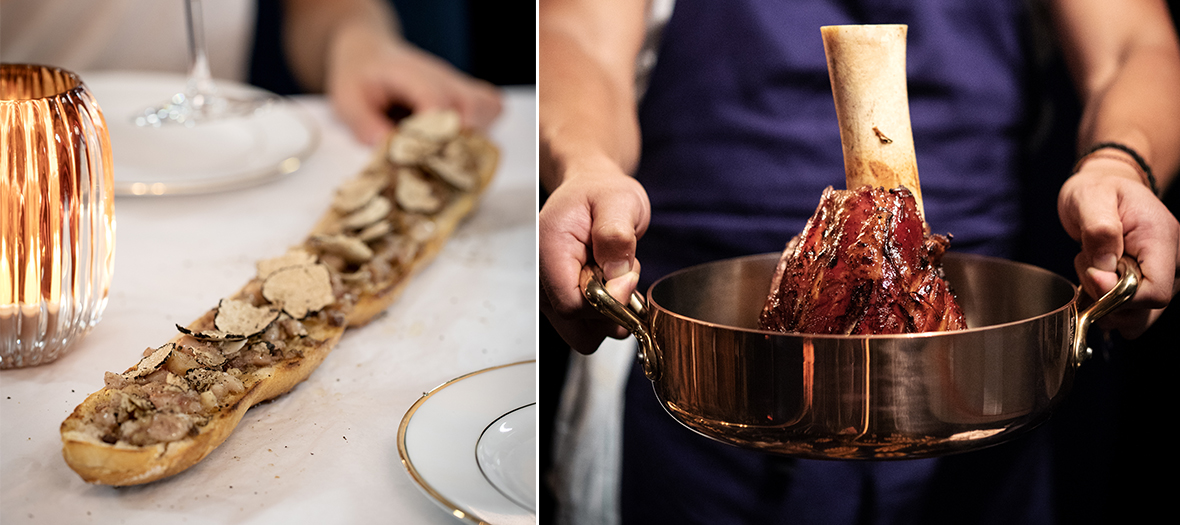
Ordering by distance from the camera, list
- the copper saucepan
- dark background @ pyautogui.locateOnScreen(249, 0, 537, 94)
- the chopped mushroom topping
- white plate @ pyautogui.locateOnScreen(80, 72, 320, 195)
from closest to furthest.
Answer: the copper saucepan
the chopped mushroom topping
white plate @ pyautogui.locateOnScreen(80, 72, 320, 195)
dark background @ pyautogui.locateOnScreen(249, 0, 537, 94)

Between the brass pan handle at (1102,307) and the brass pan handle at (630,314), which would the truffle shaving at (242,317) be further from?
the brass pan handle at (1102,307)

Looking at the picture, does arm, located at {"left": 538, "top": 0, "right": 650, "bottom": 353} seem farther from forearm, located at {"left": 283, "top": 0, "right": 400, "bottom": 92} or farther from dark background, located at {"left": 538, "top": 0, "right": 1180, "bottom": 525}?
forearm, located at {"left": 283, "top": 0, "right": 400, "bottom": 92}

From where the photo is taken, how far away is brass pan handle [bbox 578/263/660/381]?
12.5 inches

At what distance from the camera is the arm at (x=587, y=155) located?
34cm

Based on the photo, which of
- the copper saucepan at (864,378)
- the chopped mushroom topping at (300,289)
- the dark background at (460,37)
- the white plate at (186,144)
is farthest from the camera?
the dark background at (460,37)

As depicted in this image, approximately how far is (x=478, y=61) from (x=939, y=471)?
85cm

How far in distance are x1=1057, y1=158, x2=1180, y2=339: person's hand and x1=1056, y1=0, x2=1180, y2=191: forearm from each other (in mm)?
24

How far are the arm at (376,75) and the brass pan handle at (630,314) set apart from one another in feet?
1.40

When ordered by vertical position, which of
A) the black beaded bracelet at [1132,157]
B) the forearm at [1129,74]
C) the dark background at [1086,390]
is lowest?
the dark background at [1086,390]

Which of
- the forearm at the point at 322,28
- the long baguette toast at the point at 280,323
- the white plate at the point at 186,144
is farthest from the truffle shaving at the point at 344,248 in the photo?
the forearm at the point at 322,28

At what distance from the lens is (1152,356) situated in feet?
1.26

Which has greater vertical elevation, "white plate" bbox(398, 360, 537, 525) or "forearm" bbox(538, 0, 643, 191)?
"forearm" bbox(538, 0, 643, 191)

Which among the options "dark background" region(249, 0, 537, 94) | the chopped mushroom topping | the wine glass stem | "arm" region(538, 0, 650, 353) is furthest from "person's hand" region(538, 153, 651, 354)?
"dark background" region(249, 0, 537, 94)

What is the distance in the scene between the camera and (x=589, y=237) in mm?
339
